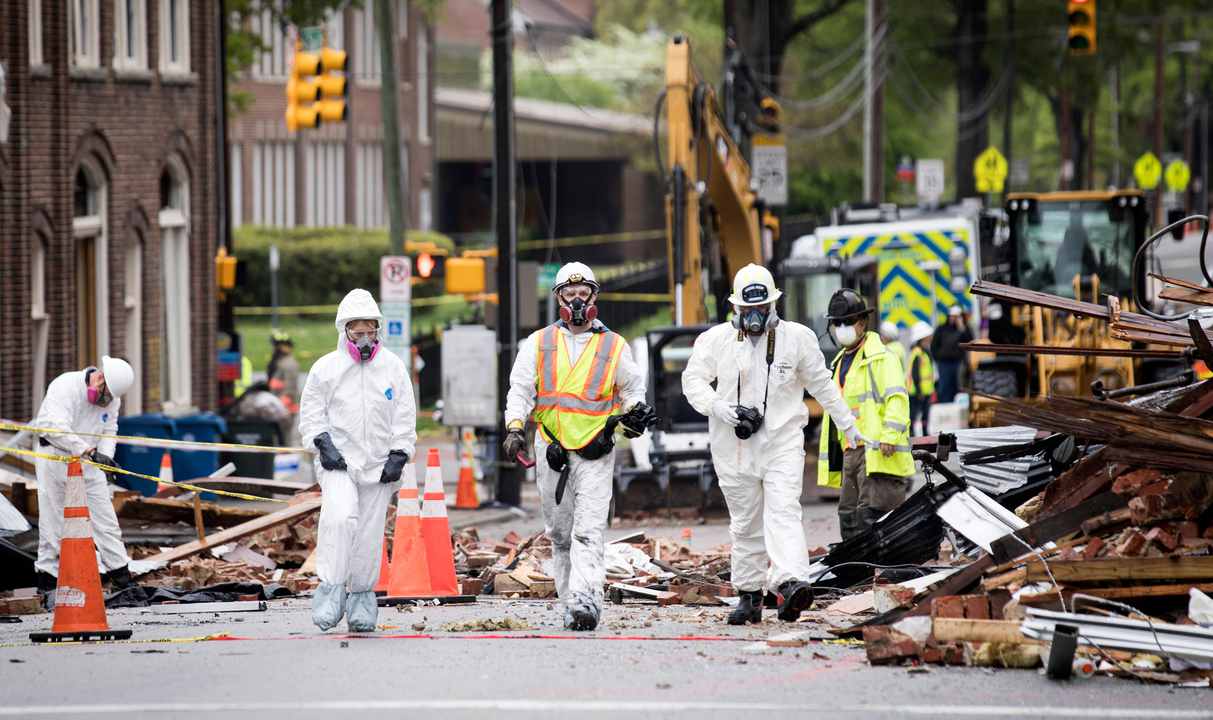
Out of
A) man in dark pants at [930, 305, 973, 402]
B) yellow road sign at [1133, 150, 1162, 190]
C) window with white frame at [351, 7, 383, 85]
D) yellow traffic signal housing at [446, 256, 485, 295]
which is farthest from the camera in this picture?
yellow road sign at [1133, 150, 1162, 190]

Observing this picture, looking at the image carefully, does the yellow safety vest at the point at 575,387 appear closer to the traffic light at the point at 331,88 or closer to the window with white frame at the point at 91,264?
the window with white frame at the point at 91,264

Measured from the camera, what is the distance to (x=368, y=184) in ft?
181

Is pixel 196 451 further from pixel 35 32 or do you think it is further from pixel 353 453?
pixel 353 453

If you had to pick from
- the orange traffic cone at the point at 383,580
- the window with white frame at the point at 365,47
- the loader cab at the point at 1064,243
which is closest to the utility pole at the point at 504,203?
the loader cab at the point at 1064,243

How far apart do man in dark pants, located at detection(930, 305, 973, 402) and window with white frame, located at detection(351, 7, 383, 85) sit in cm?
2703

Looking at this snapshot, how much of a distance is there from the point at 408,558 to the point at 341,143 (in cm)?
4125

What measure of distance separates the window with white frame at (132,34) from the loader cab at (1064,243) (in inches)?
437

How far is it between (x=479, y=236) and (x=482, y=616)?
150ft

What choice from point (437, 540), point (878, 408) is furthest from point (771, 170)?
point (437, 540)

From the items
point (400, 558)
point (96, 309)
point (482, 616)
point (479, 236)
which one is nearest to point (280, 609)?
point (400, 558)

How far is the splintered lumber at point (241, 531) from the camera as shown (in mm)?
14688

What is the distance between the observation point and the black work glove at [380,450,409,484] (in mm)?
10922

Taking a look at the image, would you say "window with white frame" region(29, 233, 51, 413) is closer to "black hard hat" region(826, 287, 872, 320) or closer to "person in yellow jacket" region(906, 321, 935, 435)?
"person in yellow jacket" region(906, 321, 935, 435)

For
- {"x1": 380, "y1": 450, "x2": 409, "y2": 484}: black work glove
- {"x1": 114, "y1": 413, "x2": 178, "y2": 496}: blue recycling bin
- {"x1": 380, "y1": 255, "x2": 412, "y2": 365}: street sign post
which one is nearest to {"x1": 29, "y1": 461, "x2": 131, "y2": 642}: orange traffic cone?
{"x1": 380, "y1": 450, "x2": 409, "y2": 484}: black work glove
